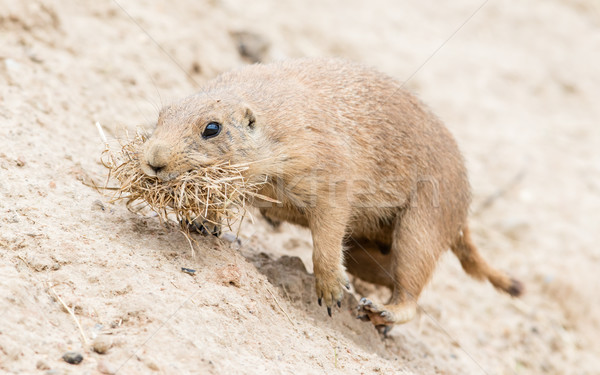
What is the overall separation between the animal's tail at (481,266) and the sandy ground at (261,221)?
2.78 ft

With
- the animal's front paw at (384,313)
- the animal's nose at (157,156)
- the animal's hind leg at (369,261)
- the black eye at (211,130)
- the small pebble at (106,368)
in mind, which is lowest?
the animal's hind leg at (369,261)

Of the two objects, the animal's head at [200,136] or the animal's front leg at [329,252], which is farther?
the animal's front leg at [329,252]

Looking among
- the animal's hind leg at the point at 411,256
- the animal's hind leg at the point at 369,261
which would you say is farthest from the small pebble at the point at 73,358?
the animal's hind leg at the point at 369,261

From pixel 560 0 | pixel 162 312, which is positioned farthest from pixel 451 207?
pixel 560 0

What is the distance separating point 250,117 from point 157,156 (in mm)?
821

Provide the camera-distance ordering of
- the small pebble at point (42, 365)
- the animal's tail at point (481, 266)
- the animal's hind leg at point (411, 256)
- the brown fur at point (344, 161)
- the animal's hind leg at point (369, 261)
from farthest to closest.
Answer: the animal's tail at point (481, 266) < the animal's hind leg at point (369, 261) < the animal's hind leg at point (411, 256) < the brown fur at point (344, 161) < the small pebble at point (42, 365)

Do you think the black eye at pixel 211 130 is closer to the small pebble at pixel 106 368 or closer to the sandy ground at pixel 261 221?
the sandy ground at pixel 261 221

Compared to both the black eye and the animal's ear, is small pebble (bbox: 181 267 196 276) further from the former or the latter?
the animal's ear

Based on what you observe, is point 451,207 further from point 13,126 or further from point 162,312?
point 13,126

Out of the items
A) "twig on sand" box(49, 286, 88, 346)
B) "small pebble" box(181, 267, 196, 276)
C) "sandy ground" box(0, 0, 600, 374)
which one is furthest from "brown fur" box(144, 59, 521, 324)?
"twig on sand" box(49, 286, 88, 346)

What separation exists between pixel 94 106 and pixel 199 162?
7.69 ft

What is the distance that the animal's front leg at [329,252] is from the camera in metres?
4.59

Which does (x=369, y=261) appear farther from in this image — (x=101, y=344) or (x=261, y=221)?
(x=101, y=344)

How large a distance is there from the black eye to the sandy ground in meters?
0.61
